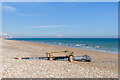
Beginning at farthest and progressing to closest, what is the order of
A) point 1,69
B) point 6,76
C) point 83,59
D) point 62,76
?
point 83,59 < point 1,69 < point 62,76 < point 6,76

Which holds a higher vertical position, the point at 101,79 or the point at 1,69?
the point at 1,69

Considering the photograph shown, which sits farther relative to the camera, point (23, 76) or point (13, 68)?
point (13, 68)

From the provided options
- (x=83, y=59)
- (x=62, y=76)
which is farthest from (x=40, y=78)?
(x=83, y=59)

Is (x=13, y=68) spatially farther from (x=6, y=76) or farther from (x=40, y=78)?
(x=40, y=78)

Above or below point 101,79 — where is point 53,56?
above

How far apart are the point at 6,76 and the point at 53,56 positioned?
6.10 m

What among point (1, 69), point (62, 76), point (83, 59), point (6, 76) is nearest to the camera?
point (6, 76)

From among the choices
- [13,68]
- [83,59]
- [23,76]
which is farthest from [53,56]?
[23,76]

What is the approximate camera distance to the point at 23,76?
24.1 feet

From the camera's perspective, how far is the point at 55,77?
295 inches

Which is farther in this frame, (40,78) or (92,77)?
(92,77)

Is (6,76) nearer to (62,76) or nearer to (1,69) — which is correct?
(1,69)

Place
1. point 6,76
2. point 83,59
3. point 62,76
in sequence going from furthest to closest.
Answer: point 83,59, point 62,76, point 6,76

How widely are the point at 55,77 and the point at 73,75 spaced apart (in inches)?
48.6
